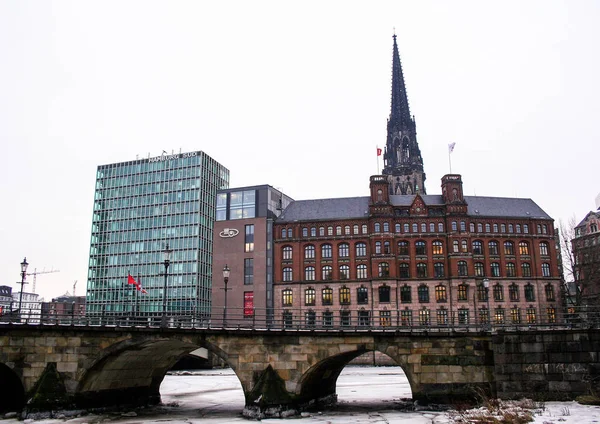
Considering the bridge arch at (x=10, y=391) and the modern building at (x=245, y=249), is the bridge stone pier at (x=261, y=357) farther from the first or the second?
the modern building at (x=245, y=249)

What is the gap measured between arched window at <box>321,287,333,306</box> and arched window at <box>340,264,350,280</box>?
2744 millimetres

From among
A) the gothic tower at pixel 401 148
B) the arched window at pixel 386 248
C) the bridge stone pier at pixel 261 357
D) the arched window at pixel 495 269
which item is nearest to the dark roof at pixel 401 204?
the arched window at pixel 386 248

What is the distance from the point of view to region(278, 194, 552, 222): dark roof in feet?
297

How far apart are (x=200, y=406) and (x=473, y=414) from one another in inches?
934

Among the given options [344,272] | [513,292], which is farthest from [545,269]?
[344,272]

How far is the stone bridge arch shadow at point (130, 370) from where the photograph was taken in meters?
39.3

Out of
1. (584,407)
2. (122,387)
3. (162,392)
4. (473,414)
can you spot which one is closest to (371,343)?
(473,414)

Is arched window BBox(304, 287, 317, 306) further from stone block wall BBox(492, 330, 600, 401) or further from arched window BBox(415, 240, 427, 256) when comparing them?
stone block wall BBox(492, 330, 600, 401)

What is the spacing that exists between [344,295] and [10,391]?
5286 centimetres

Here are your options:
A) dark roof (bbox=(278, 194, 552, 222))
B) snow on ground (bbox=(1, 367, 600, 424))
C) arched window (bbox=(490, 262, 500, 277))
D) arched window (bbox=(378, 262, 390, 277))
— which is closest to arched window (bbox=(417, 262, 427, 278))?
arched window (bbox=(378, 262, 390, 277))

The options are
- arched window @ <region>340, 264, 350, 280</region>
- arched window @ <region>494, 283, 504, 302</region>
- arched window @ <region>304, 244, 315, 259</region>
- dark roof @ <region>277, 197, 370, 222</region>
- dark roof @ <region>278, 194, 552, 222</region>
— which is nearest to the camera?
arched window @ <region>494, 283, 504, 302</region>

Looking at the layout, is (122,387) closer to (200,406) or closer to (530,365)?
(200,406)

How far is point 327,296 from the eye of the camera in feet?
289

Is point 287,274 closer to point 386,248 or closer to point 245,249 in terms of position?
point 245,249
